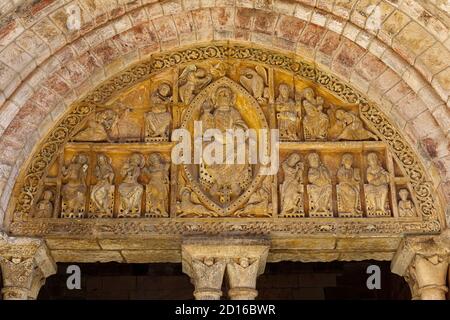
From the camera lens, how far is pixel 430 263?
7.61 m

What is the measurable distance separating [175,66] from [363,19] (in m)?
2.02

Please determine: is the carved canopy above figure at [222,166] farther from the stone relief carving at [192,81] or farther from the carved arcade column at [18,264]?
the carved arcade column at [18,264]

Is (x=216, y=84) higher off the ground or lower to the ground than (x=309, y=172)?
higher

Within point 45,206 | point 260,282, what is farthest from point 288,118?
point 260,282

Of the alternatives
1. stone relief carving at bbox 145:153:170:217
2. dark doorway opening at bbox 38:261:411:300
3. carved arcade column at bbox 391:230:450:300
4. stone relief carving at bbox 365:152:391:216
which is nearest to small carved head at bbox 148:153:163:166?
stone relief carving at bbox 145:153:170:217

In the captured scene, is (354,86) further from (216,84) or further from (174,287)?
(174,287)

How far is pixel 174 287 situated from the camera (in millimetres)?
11352

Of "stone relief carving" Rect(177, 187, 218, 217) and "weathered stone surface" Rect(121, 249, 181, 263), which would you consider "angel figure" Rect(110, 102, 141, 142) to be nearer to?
"stone relief carving" Rect(177, 187, 218, 217)

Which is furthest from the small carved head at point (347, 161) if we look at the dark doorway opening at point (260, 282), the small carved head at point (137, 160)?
the dark doorway opening at point (260, 282)

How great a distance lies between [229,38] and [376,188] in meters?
2.18

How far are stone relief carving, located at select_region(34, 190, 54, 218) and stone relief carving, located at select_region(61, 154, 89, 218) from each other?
0.12m

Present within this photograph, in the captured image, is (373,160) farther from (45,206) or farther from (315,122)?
(45,206)

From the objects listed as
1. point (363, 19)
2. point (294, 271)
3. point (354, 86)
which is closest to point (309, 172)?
point (354, 86)

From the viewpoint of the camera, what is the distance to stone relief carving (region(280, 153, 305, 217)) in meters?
7.91
